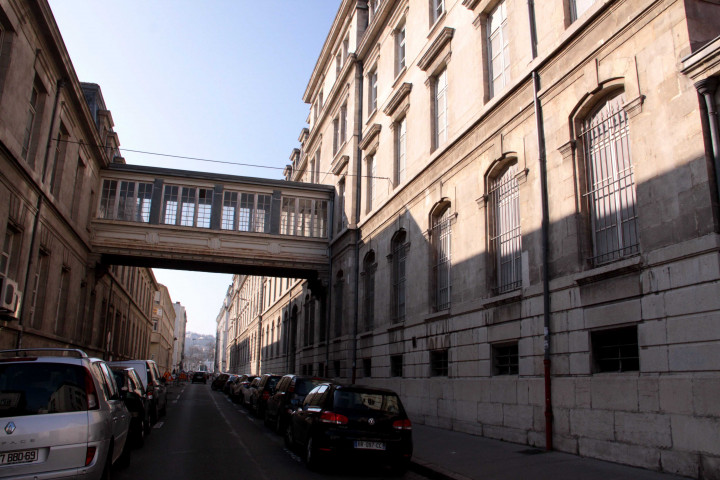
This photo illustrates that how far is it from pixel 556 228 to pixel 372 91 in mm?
17723

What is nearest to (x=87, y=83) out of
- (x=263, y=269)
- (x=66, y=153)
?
(x=66, y=153)

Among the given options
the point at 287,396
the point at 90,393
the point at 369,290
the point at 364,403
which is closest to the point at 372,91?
the point at 369,290

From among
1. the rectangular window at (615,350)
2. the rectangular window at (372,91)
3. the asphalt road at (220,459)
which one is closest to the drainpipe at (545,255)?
the rectangular window at (615,350)

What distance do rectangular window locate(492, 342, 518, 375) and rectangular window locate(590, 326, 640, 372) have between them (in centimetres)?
285

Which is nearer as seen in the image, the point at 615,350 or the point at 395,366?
the point at 615,350

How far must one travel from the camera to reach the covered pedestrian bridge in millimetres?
28344

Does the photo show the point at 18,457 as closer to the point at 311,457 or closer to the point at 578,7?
the point at 311,457

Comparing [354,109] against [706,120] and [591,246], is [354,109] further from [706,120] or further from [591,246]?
[706,120]

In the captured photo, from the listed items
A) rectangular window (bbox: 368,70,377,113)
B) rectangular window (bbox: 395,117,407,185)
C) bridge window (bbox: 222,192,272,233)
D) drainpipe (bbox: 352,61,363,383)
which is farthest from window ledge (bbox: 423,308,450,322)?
bridge window (bbox: 222,192,272,233)

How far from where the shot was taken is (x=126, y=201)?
2888cm

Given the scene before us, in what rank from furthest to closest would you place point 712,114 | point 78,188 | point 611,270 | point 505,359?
point 78,188, point 505,359, point 611,270, point 712,114

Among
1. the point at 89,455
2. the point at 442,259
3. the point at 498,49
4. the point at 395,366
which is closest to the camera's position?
the point at 89,455

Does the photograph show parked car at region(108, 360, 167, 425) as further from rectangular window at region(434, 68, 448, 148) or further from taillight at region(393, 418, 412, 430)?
rectangular window at region(434, 68, 448, 148)

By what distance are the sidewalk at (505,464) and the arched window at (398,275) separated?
853 cm
